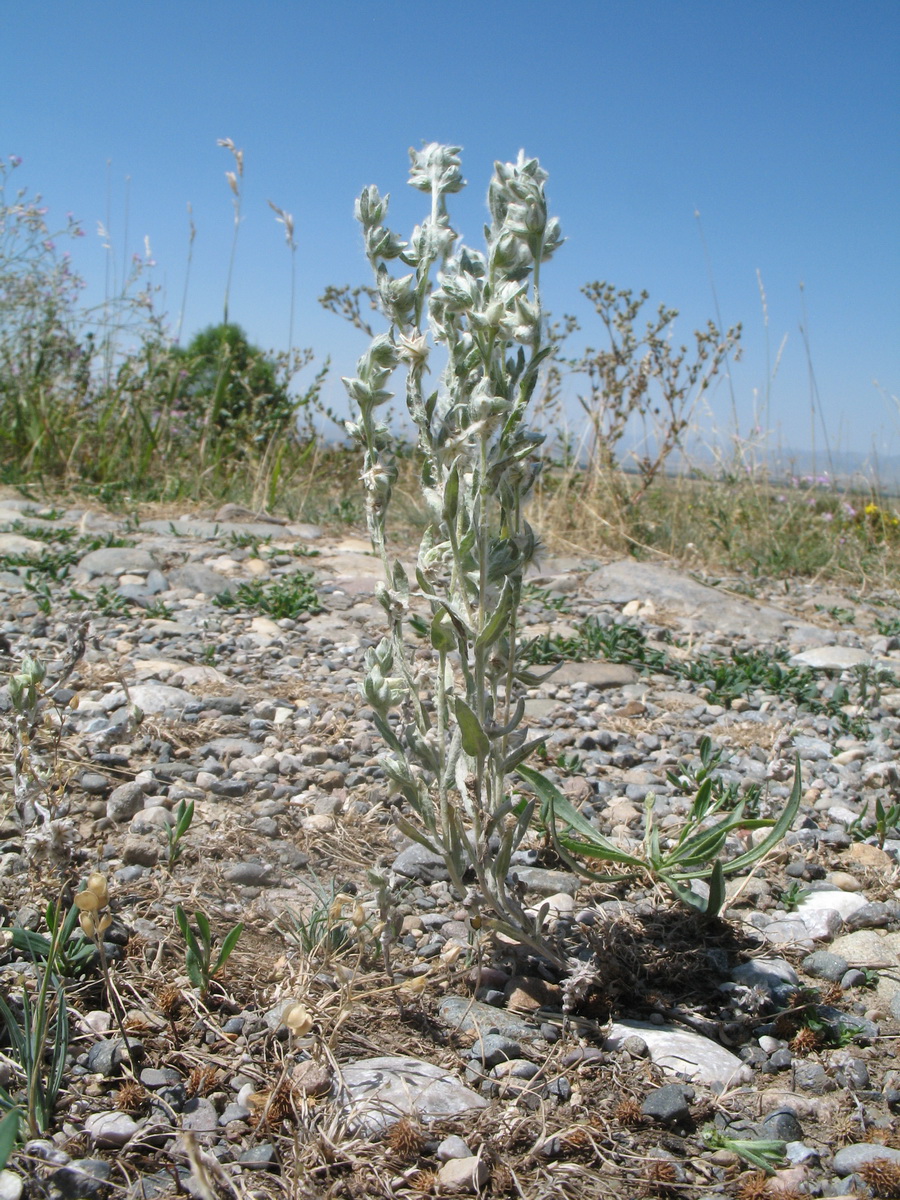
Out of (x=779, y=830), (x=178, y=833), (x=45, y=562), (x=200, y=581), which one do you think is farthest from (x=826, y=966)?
(x=45, y=562)

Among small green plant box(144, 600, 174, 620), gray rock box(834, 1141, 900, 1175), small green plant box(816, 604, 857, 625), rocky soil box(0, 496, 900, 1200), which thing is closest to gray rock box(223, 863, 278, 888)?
rocky soil box(0, 496, 900, 1200)

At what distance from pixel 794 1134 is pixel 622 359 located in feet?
17.3

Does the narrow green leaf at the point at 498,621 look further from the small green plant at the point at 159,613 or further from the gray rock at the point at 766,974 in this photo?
the small green plant at the point at 159,613

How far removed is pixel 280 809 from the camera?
214 centimetres

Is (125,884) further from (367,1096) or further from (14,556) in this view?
(14,556)

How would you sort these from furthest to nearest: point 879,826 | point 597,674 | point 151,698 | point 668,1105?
point 597,674 → point 151,698 → point 879,826 → point 668,1105

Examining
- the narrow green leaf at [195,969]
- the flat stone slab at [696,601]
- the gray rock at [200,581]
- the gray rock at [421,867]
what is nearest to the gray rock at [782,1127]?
the gray rock at [421,867]

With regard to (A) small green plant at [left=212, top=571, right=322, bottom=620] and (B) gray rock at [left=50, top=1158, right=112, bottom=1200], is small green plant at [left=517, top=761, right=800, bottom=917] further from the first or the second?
(A) small green plant at [left=212, top=571, right=322, bottom=620]

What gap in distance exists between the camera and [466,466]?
1.52 meters

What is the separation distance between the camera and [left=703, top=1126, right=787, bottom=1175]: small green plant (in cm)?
123

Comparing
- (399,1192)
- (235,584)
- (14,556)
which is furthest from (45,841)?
(14,556)

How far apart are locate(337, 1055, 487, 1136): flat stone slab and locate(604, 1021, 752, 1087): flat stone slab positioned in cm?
30

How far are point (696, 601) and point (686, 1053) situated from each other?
323cm

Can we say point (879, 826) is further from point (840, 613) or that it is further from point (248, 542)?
point (248, 542)
